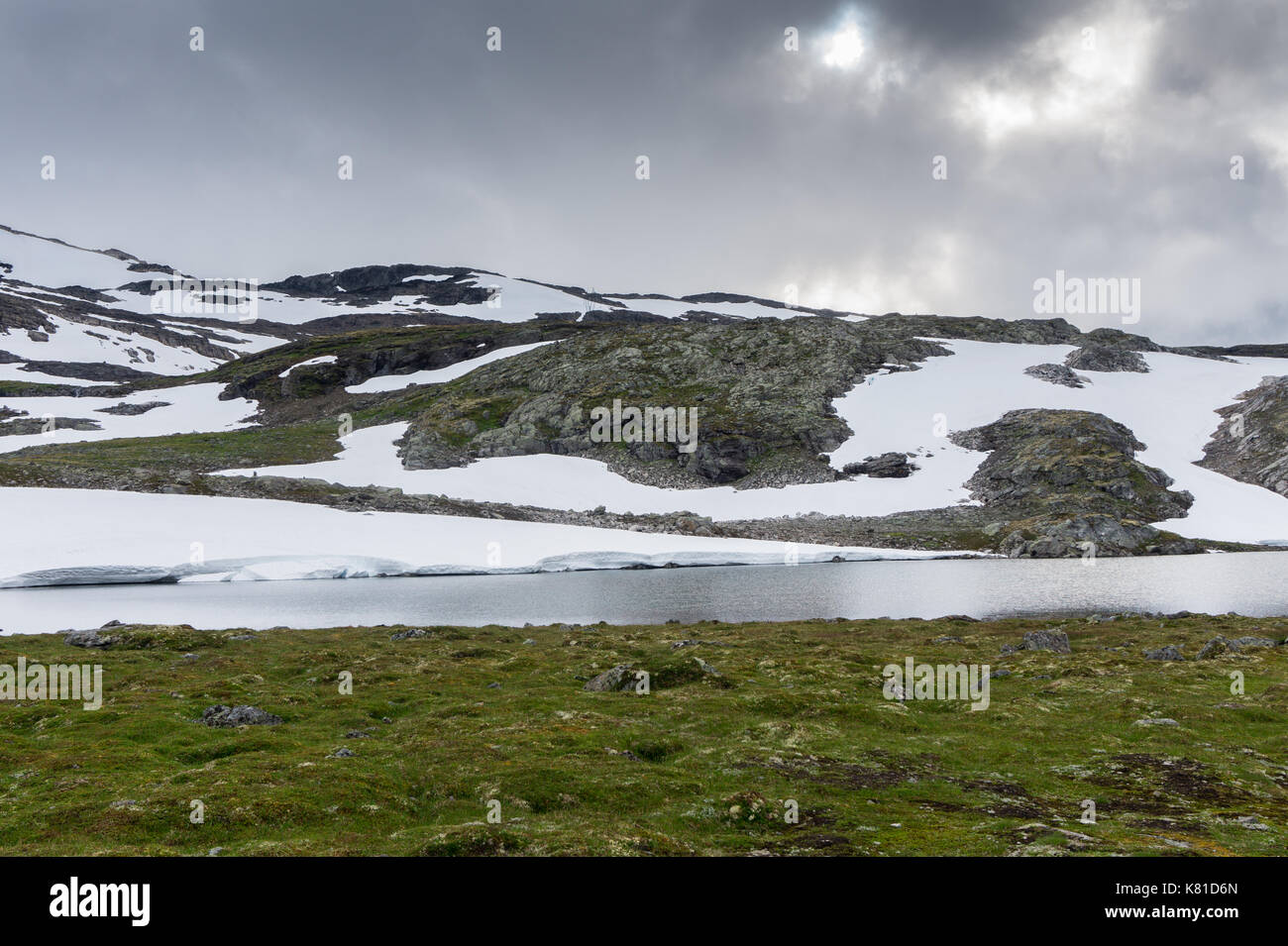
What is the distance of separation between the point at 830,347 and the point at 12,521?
6163 inches

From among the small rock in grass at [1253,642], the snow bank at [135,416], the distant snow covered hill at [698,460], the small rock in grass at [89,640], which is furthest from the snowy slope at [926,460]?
the small rock in grass at [1253,642]

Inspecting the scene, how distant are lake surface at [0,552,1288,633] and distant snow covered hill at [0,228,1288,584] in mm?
8529

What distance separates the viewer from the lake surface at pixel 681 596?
6069 cm

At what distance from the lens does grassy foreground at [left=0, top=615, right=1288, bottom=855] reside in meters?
15.2

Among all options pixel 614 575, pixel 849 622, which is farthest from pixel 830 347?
pixel 849 622

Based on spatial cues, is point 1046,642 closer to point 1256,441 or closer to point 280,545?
point 280,545

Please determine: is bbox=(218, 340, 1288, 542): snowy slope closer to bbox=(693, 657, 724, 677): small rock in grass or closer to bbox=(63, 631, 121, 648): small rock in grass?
bbox=(63, 631, 121, 648): small rock in grass

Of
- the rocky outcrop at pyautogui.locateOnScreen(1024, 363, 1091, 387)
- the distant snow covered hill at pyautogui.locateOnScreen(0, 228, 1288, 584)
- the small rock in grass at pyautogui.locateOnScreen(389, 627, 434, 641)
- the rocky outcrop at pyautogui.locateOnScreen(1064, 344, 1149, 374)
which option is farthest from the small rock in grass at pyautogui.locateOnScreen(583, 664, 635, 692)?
the rocky outcrop at pyautogui.locateOnScreen(1064, 344, 1149, 374)

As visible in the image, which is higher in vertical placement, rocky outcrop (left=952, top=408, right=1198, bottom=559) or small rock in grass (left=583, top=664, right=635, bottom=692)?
rocky outcrop (left=952, top=408, right=1198, bottom=559)

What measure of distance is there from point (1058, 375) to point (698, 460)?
8698 centimetres

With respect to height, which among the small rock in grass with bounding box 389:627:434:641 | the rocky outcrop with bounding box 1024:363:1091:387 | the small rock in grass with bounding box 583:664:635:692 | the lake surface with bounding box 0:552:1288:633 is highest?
the rocky outcrop with bounding box 1024:363:1091:387

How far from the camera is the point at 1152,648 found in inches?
1625

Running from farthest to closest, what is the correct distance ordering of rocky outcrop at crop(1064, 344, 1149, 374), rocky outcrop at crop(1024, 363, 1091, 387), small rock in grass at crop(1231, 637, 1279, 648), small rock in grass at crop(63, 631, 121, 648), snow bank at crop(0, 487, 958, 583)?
rocky outcrop at crop(1064, 344, 1149, 374) < rocky outcrop at crop(1024, 363, 1091, 387) < snow bank at crop(0, 487, 958, 583) < small rock in grass at crop(63, 631, 121, 648) < small rock in grass at crop(1231, 637, 1279, 648)
